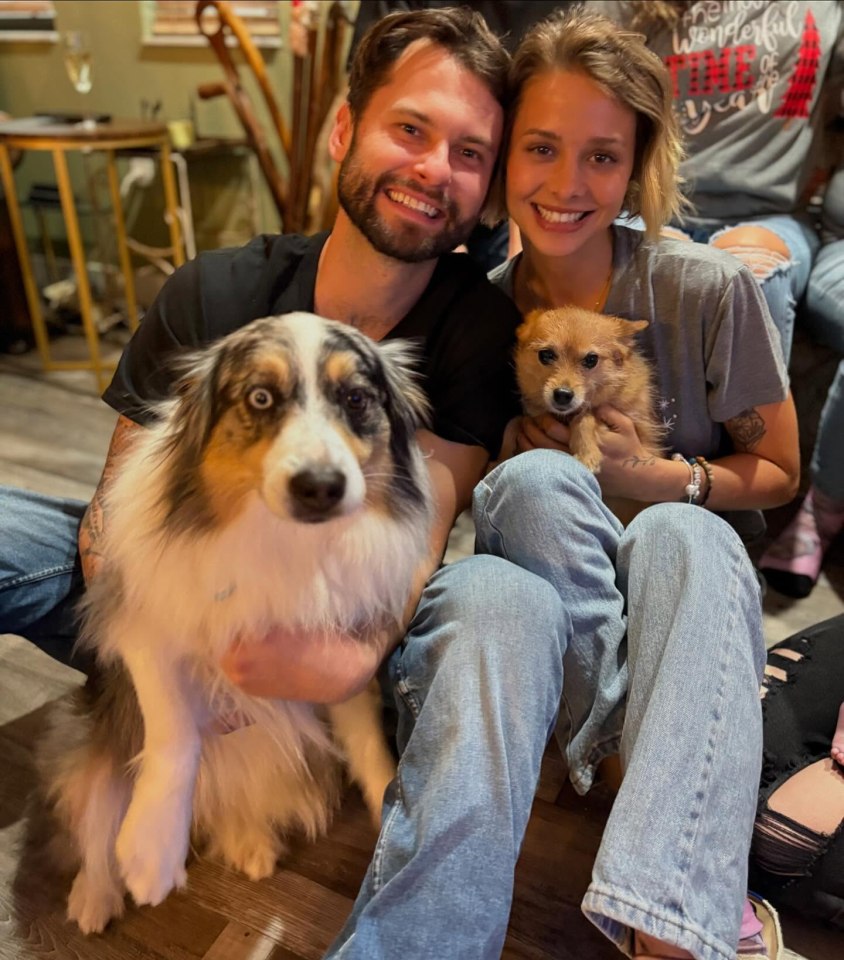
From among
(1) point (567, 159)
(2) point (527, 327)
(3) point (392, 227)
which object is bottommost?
(2) point (527, 327)

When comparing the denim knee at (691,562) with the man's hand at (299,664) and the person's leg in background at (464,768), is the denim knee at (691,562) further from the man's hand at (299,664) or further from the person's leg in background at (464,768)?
the man's hand at (299,664)

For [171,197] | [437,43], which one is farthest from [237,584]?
[171,197]

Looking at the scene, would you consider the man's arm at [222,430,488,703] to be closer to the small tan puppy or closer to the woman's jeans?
the woman's jeans

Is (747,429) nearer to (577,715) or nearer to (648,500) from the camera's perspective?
(648,500)

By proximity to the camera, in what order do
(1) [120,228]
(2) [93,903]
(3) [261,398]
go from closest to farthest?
(3) [261,398] < (2) [93,903] < (1) [120,228]

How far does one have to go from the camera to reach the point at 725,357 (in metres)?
1.49

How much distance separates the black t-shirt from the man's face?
0.40ft

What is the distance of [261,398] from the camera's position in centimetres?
104

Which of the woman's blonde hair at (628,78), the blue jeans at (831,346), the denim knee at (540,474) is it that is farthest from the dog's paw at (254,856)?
the blue jeans at (831,346)

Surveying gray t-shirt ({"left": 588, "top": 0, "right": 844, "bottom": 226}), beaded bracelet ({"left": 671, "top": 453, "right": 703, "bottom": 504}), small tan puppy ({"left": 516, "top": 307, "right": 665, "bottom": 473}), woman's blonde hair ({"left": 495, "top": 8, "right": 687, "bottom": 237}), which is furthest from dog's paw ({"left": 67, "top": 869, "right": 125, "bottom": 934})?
gray t-shirt ({"left": 588, "top": 0, "right": 844, "bottom": 226})

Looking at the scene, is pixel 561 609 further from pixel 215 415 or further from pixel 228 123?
pixel 228 123

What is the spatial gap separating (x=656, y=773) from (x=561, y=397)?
0.79 meters

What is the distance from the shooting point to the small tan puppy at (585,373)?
1.55 metres

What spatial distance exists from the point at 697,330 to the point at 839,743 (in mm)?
803
